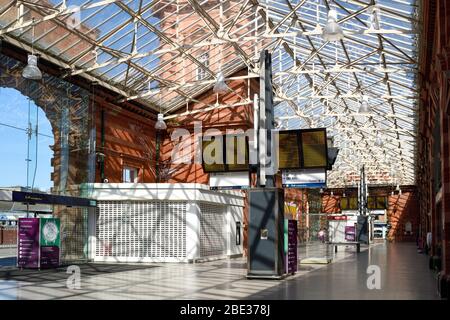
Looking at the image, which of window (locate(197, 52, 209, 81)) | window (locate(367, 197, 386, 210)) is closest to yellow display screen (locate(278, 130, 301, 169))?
window (locate(197, 52, 209, 81))

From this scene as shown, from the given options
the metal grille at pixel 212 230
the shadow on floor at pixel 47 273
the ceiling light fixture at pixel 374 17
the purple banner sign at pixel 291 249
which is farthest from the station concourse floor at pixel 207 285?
the ceiling light fixture at pixel 374 17

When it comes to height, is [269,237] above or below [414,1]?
below

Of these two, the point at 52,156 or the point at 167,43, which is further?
the point at 167,43

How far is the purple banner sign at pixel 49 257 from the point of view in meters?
21.6

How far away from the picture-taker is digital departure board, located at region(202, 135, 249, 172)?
68.6 ft

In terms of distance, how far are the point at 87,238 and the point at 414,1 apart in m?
15.8

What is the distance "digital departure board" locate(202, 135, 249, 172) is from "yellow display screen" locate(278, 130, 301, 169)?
1193 millimetres

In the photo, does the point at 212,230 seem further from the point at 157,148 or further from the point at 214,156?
the point at 157,148

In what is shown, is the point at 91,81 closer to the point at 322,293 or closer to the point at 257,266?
the point at 257,266

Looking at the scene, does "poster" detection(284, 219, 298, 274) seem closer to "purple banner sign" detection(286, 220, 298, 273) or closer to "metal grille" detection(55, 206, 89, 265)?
"purple banner sign" detection(286, 220, 298, 273)

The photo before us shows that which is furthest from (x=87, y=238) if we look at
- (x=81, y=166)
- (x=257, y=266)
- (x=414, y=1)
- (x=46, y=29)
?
(x=414, y=1)

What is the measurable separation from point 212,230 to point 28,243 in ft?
29.5

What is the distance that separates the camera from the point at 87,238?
2567cm
